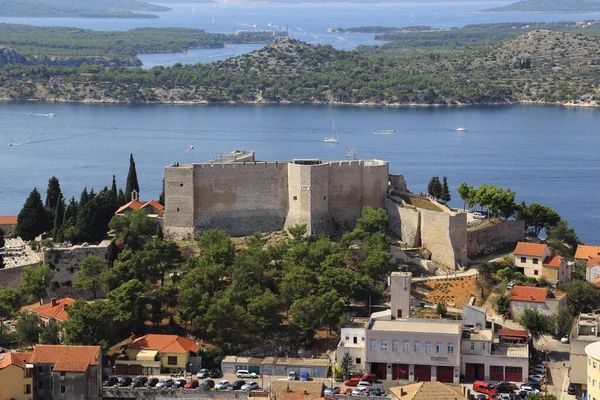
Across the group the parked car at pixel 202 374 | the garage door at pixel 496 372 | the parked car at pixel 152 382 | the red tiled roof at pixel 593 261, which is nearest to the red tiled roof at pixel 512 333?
the garage door at pixel 496 372

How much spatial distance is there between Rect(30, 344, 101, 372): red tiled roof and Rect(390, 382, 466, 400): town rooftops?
24.4ft

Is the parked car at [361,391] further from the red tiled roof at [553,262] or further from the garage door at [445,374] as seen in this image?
the red tiled roof at [553,262]

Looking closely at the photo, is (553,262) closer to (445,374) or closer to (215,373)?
(445,374)

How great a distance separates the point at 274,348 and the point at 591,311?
30.7ft

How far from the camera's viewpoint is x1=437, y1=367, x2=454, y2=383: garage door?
33469 mm

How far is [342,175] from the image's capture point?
42.0 metres

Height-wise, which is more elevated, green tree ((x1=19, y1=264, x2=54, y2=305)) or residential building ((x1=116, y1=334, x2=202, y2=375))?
green tree ((x1=19, y1=264, x2=54, y2=305))

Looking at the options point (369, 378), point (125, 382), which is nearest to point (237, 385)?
point (125, 382)

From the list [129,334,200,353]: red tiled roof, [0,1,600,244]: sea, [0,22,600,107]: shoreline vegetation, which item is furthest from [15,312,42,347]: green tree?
[0,22,600,107]: shoreline vegetation

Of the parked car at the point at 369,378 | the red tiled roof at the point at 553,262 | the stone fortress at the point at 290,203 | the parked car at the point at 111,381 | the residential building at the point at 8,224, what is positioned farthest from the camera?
the residential building at the point at 8,224

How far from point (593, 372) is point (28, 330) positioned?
15.0m

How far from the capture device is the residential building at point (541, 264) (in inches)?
1575

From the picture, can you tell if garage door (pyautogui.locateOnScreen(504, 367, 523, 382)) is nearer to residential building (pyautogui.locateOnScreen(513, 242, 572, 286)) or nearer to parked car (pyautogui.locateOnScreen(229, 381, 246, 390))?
parked car (pyautogui.locateOnScreen(229, 381, 246, 390))

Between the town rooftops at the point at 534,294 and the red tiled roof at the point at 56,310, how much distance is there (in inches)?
498
